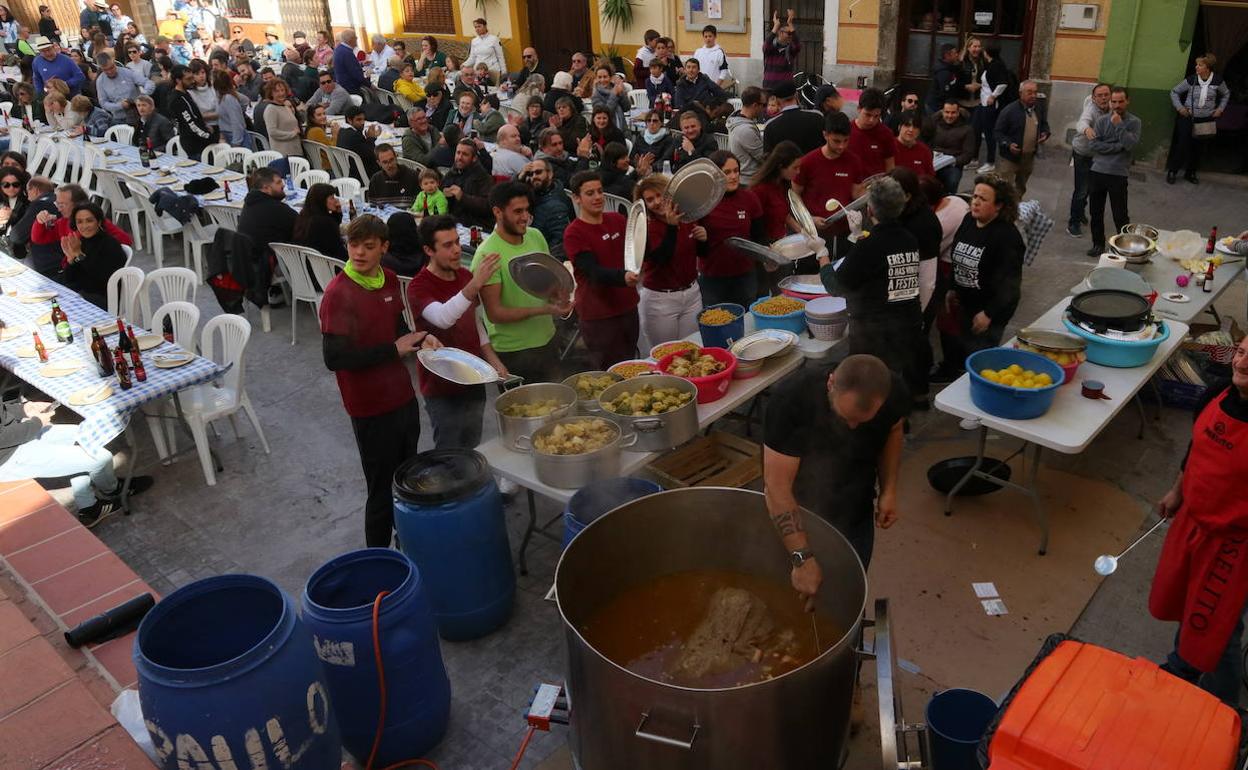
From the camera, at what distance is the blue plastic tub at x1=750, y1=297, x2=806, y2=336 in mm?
5402

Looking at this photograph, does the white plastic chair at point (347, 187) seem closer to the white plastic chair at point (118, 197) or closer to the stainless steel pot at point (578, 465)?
the white plastic chair at point (118, 197)

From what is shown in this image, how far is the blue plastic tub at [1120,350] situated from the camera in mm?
5070

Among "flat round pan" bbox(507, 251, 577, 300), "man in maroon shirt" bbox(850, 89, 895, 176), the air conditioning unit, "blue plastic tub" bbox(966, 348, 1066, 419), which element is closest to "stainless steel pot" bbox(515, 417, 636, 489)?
"flat round pan" bbox(507, 251, 577, 300)

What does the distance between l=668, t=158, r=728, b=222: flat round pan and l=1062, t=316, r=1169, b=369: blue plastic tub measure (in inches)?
91.7

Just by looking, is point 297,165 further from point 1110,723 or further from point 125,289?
point 1110,723

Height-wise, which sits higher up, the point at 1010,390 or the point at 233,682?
the point at 233,682

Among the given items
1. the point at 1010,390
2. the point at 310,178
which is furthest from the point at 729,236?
the point at 310,178

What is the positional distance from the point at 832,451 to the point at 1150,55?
10.7 meters

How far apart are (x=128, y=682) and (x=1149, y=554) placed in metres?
4.77

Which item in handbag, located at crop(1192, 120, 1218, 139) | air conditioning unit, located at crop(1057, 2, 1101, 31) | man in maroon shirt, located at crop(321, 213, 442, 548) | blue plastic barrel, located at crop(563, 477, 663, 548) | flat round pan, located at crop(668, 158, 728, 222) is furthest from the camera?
air conditioning unit, located at crop(1057, 2, 1101, 31)

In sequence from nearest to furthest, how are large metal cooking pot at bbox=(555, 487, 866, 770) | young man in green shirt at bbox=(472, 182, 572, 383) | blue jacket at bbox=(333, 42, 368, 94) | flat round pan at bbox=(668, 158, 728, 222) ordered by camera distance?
Answer: large metal cooking pot at bbox=(555, 487, 866, 770) < young man in green shirt at bbox=(472, 182, 572, 383) < flat round pan at bbox=(668, 158, 728, 222) < blue jacket at bbox=(333, 42, 368, 94)

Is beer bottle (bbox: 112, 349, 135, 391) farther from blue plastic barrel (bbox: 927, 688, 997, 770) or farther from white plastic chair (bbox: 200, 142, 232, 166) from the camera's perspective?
white plastic chair (bbox: 200, 142, 232, 166)

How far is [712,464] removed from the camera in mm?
5320

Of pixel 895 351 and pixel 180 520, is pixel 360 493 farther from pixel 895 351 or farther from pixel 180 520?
pixel 895 351
